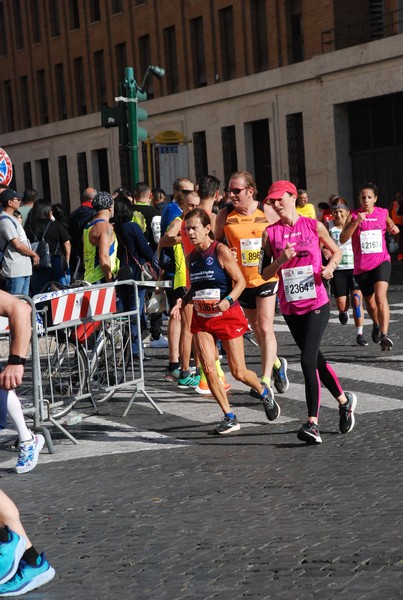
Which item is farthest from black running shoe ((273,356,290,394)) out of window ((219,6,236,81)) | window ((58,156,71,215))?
window ((58,156,71,215))

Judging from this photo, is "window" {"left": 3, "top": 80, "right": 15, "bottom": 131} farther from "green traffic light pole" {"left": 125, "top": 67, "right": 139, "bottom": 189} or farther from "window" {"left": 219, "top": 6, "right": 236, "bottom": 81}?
"green traffic light pole" {"left": 125, "top": 67, "right": 139, "bottom": 189}

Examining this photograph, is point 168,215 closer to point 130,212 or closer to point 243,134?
point 130,212

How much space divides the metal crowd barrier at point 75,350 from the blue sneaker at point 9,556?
359cm

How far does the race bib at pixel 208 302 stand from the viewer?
976cm

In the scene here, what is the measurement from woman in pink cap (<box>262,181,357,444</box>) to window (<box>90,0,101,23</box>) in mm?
43273

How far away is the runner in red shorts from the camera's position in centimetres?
976

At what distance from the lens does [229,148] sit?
142 feet

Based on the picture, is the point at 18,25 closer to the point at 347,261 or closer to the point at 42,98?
the point at 42,98

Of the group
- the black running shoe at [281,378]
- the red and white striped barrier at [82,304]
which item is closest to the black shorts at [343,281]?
the black running shoe at [281,378]

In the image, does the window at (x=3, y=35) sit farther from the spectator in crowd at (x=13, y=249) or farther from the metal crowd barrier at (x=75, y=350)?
the metal crowd barrier at (x=75, y=350)

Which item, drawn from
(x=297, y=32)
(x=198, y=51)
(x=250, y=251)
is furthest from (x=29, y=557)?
(x=198, y=51)

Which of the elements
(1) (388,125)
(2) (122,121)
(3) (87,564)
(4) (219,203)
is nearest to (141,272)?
(2) (122,121)

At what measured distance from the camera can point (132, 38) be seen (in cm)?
4834

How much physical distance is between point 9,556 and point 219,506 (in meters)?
1.84
